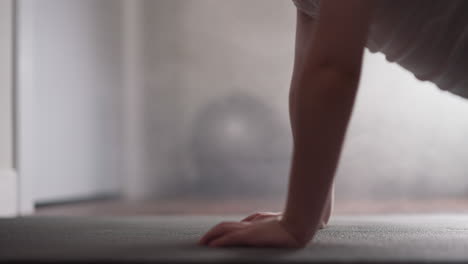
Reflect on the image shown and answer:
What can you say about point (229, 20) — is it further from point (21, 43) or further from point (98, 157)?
point (21, 43)

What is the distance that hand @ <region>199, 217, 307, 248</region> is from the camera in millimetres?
527

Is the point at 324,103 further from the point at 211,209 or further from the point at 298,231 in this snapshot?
the point at 211,209

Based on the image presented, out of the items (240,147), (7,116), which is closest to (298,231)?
(7,116)

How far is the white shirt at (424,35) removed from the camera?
25.3 inches

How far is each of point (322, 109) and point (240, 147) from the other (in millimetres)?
2269

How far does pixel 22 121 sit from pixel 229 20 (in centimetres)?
157

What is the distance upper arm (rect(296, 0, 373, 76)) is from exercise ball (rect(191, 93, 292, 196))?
2199mm

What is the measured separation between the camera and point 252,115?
2.79 metres

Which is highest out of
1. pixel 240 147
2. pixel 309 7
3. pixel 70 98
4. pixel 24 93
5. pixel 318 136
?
pixel 309 7

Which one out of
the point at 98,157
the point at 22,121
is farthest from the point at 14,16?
the point at 98,157

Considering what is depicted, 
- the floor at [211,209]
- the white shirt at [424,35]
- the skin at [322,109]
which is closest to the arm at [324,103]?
the skin at [322,109]

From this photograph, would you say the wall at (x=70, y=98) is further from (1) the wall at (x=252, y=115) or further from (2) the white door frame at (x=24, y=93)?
(1) the wall at (x=252, y=115)

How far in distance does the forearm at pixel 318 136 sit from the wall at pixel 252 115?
2129mm

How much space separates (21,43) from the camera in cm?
154
